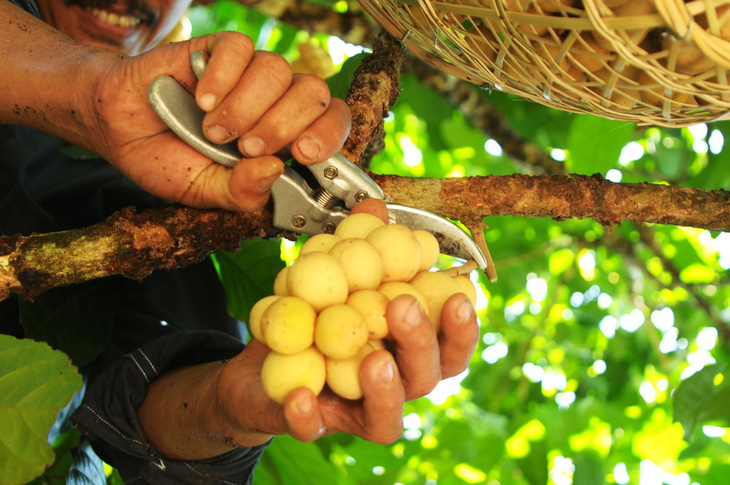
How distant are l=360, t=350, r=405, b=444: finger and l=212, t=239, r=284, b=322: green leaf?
1.02 metres

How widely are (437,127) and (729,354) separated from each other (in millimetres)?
1867

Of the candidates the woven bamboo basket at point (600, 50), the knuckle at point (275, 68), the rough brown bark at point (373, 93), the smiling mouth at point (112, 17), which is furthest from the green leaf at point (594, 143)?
the smiling mouth at point (112, 17)

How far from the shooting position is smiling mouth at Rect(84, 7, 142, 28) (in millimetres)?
2213

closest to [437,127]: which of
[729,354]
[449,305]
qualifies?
[729,354]

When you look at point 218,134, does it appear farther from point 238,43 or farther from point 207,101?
point 238,43

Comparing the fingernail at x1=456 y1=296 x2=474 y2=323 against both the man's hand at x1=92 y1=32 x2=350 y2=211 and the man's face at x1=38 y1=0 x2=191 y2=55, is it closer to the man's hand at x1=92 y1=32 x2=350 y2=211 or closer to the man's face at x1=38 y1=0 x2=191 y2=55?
the man's hand at x1=92 y1=32 x2=350 y2=211

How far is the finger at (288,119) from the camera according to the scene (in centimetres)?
109

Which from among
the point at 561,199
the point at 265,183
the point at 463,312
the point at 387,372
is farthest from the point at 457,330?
the point at 561,199

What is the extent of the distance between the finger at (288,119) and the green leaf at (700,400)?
1.48 meters

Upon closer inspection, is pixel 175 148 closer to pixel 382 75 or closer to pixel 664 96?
pixel 382 75

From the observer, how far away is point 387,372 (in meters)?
0.85

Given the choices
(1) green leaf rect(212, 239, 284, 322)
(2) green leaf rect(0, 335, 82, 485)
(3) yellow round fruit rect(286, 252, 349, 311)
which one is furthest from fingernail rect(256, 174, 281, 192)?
(1) green leaf rect(212, 239, 284, 322)

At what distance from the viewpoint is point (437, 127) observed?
3424 millimetres

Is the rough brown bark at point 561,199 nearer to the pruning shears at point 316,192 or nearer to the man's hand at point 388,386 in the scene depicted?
the pruning shears at point 316,192
